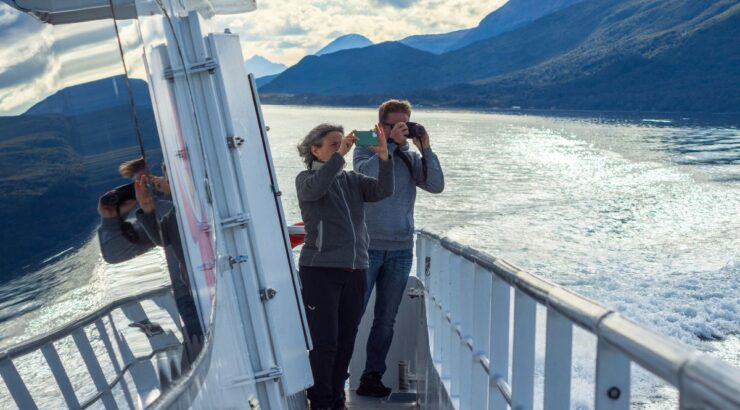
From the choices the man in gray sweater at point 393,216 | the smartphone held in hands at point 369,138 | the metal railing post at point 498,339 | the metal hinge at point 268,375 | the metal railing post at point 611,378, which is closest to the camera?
the metal railing post at point 611,378

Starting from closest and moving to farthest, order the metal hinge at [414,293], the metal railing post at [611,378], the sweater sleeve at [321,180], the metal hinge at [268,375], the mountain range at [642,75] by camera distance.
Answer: the metal railing post at [611,378] < the metal hinge at [268,375] < the sweater sleeve at [321,180] < the metal hinge at [414,293] < the mountain range at [642,75]

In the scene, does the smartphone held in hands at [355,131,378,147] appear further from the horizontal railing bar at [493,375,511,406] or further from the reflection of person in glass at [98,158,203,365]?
the reflection of person in glass at [98,158,203,365]

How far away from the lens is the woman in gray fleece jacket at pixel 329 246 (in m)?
4.01

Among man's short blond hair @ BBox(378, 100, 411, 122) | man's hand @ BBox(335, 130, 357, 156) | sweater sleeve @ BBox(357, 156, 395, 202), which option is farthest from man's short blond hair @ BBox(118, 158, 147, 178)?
man's short blond hair @ BBox(378, 100, 411, 122)

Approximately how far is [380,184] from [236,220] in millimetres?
1347

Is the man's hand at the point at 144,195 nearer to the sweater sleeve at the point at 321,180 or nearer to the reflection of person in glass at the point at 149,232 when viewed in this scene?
the reflection of person in glass at the point at 149,232

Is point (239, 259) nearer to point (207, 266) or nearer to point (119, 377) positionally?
point (207, 266)

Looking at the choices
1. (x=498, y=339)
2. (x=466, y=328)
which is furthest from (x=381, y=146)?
(x=498, y=339)

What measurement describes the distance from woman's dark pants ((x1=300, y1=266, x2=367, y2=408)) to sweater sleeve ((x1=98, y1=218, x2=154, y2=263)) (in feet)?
9.96

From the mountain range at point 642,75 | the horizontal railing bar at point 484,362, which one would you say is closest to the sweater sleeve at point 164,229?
the horizontal railing bar at point 484,362

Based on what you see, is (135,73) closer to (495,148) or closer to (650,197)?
(650,197)

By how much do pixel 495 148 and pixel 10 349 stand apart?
3345cm

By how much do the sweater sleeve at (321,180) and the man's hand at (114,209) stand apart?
2.91m

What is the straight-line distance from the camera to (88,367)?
0.79m
